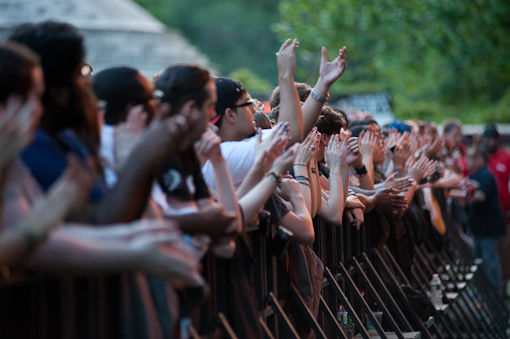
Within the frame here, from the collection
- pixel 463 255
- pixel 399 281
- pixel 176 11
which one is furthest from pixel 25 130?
pixel 176 11

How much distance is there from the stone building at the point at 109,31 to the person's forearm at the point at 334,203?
91.4 ft

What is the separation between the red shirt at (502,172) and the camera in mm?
13617

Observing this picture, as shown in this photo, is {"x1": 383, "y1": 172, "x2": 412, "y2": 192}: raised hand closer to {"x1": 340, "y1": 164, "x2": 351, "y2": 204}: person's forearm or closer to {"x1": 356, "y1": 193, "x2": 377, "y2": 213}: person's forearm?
{"x1": 356, "y1": 193, "x2": 377, "y2": 213}: person's forearm

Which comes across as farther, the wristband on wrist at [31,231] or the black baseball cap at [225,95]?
the black baseball cap at [225,95]

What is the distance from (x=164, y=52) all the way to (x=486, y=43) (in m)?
16.1

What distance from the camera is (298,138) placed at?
4.20 m

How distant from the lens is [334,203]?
16.9ft

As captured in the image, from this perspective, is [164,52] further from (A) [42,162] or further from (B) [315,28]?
(A) [42,162]

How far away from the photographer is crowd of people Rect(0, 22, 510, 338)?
2168mm

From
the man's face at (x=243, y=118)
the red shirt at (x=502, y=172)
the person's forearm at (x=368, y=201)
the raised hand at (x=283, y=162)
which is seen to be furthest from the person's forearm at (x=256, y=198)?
the red shirt at (x=502, y=172)

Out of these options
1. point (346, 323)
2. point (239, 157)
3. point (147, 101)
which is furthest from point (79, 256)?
point (346, 323)

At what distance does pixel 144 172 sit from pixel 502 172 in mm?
12259

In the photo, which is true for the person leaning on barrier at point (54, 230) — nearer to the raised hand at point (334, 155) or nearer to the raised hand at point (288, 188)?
the raised hand at point (288, 188)

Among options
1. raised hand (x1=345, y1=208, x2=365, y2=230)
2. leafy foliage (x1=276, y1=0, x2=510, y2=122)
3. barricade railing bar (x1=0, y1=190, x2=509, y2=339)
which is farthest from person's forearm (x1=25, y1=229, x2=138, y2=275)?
leafy foliage (x1=276, y1=0, x2=510, y2=122)
